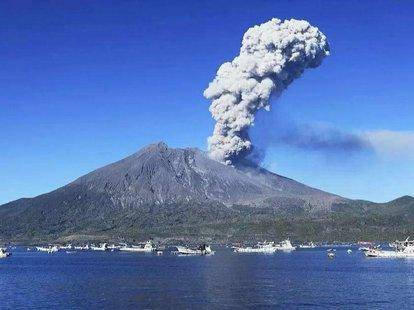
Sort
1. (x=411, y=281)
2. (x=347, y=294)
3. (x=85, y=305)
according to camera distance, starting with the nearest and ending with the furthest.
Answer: (x=85, y=305) → (x=347, y=294) → (x=411, y=281)

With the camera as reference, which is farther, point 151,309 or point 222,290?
point 222,290

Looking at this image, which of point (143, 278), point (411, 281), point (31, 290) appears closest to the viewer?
point (31, 290)

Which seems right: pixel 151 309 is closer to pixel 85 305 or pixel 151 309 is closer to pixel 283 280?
pixel 85 305

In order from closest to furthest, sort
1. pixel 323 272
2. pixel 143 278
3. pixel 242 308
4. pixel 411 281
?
pixel 242 308, pixel 411 281, pixel 143 278, pixel 323 272

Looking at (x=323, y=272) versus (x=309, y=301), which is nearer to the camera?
(x=309, y=301)

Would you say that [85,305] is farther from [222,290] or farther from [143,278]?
[143,278]

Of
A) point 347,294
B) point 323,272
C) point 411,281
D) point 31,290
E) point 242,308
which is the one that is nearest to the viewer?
point 242,308

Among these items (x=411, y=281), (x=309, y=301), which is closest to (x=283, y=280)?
(x=411, y=281)

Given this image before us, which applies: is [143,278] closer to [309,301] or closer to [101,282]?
[101,282]

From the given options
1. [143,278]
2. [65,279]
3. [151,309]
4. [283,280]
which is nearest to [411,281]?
[283,280]
